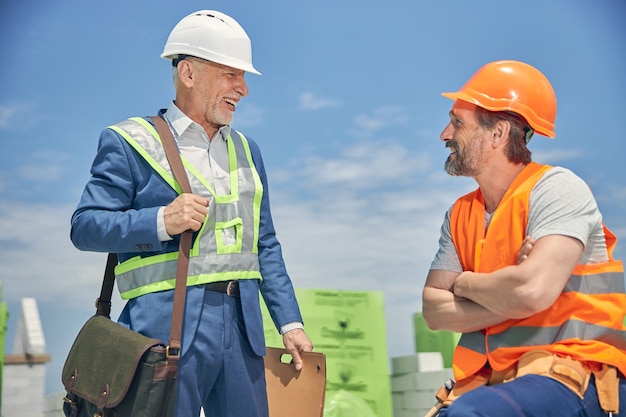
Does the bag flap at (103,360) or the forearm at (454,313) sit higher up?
the forearm at (454,313)

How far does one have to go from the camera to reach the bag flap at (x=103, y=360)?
252 cm

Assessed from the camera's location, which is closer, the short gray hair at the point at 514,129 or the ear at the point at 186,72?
the short gray hair at the point at 514,129

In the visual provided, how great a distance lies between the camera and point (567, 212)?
2445 mm

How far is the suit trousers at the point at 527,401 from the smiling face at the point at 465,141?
771mm

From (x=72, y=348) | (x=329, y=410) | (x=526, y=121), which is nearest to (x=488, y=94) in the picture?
(x=526, y=121)

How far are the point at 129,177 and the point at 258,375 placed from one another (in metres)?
0.86

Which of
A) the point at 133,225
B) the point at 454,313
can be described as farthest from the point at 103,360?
the point at 454,313

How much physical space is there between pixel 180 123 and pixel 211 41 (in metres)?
0.33

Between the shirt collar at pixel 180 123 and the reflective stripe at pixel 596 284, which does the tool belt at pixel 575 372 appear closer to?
the reflective stripe at pixel 596 284

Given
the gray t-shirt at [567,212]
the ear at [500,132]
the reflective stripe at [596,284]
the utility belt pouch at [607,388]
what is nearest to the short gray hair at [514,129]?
the ear at [500,132]

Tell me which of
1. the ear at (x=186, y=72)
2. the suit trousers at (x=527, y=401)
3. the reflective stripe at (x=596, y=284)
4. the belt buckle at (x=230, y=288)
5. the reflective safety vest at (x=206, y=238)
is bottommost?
the suit trousers at (x=527, y=401)

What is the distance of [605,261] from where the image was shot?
8.35 feet

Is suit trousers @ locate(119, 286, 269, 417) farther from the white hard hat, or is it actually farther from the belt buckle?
the white hard hat

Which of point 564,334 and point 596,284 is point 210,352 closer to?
point 564,334
